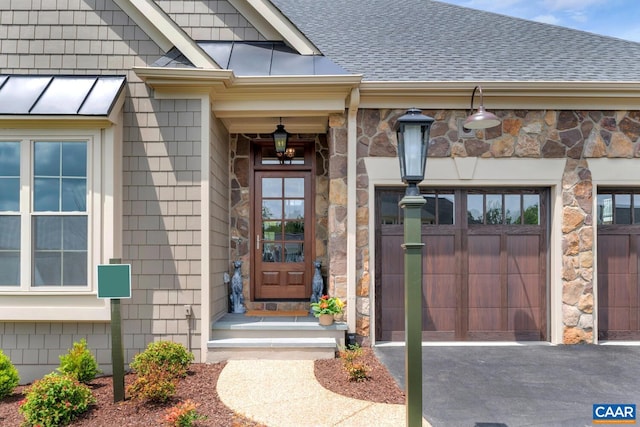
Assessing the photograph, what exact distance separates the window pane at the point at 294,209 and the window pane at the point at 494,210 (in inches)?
108

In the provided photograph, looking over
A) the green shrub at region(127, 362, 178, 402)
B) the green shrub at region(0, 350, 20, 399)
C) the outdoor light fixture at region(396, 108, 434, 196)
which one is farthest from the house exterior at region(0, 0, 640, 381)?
the outdoor light fixture at region(396, 108, 434, 196)

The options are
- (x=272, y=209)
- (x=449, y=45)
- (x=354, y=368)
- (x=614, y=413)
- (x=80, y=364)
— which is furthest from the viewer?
(x=449, y=45)

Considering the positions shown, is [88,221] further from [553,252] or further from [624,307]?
[624,307]

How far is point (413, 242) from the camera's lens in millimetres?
3125

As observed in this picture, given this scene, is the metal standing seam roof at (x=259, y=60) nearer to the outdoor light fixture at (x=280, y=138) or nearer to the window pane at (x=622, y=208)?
the outdoor light fixture at (x=280, y=138)

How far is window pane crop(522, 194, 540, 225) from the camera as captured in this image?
5.83m

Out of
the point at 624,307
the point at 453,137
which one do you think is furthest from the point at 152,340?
the point at 624,307

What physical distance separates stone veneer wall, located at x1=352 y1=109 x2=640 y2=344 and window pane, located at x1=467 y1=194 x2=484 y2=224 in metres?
0.59

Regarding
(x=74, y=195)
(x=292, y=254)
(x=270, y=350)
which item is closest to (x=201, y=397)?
(x=270, y=350)

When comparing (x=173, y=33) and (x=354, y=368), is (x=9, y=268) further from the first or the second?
(x=354, y=368)

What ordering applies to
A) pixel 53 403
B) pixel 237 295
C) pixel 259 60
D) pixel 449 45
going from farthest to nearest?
1. pixel 449 45
2. pixel 237 295
3. pixel 259 60
4. pixel 53 403

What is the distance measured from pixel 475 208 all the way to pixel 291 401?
3608mm

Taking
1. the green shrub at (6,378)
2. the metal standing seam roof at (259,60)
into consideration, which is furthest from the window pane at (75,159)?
the green shrub at (6,378)

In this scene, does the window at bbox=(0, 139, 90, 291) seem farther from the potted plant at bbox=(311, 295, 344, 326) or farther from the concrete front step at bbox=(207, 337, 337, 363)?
the potted plant at bbox=(311, 295, 344, 326)
